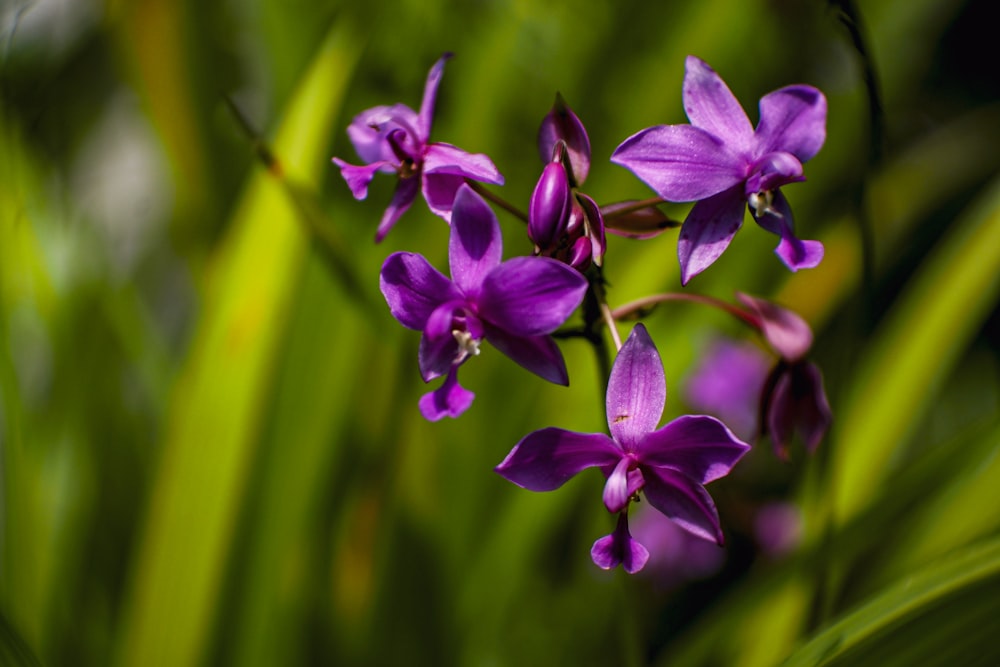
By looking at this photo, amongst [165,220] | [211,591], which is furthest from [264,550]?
[165,220]

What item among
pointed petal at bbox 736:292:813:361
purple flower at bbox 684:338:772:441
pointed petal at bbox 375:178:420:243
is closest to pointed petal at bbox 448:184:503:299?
pointed petal at bbox 375:178:420:243

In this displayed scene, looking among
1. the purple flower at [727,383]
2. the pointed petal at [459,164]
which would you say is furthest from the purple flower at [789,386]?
the purple flower at [727,383]

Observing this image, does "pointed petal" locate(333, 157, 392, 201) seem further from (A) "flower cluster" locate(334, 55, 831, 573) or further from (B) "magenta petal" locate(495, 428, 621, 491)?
(B) "magenta petal" locate(495, 428, 621, 491)

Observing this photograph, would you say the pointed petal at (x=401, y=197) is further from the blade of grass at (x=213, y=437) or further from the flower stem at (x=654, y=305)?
the blade of grass at (x=213, y=437)

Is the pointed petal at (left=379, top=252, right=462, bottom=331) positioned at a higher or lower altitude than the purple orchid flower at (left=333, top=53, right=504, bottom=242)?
lower

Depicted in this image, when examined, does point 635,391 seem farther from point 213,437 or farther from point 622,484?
point 213,437

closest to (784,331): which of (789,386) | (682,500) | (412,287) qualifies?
(789,386)
